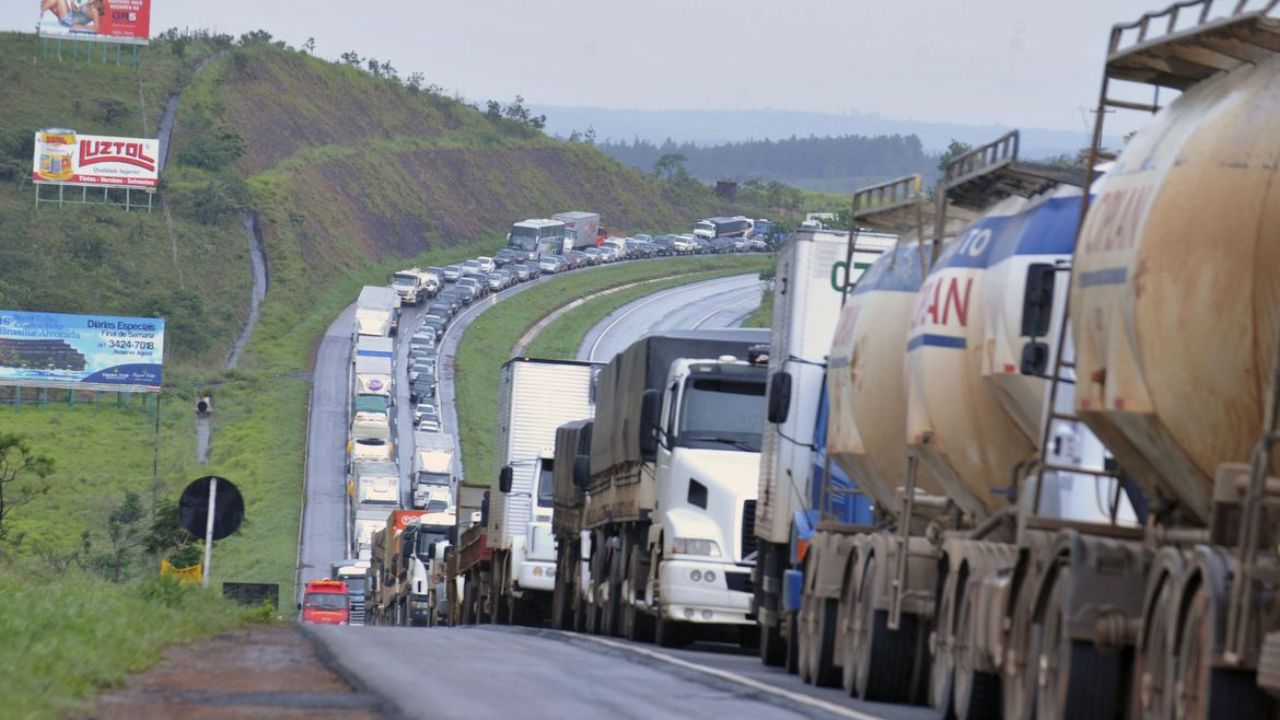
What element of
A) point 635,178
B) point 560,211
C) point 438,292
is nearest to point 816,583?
point 438,292

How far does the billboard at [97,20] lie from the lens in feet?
469

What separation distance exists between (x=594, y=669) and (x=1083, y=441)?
6.72m

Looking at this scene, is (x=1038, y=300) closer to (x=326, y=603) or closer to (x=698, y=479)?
(x=698, y=479)

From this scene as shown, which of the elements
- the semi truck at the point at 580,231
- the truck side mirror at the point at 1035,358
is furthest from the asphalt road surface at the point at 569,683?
the semi truck at the point at 580,231

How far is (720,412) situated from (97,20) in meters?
131

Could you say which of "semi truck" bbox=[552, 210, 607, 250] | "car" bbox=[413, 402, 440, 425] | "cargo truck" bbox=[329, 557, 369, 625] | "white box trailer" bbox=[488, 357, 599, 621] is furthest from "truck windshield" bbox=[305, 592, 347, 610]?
"semi truck" bbox=[552, 210, 607, 250]

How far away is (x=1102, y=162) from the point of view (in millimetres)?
13391

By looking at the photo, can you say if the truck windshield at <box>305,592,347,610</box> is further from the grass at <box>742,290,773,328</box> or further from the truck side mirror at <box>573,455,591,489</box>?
the grass at <box>742,290,773,328</box>

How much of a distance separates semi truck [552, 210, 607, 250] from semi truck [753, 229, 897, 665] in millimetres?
132205

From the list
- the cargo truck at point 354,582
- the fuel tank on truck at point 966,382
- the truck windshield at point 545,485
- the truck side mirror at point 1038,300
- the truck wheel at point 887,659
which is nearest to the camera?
the truck side mirror at point 1038,300

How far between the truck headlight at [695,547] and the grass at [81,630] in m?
4.88

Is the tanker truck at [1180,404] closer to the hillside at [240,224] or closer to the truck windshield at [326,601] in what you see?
the hillside at [240,224]

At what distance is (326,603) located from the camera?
5994cm

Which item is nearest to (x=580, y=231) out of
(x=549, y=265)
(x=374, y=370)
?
(x=549, y=265)
